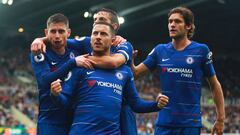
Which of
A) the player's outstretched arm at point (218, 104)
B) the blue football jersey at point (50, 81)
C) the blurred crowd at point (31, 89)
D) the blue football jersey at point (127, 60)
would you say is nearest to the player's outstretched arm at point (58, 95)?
the blue football jersey at point (50, 81)

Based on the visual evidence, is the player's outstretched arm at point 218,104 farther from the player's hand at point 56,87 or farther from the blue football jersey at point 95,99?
the player's hand at point 56,87

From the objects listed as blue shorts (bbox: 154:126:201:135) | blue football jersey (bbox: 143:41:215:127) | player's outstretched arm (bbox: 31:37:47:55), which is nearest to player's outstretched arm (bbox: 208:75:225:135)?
blue football jersey (bbox: 143:41:215:127)

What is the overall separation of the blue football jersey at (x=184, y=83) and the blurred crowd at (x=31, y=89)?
1398cm

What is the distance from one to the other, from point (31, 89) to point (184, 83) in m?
21.6

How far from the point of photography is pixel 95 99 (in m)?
4.22

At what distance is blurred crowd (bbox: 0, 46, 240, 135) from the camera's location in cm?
2239

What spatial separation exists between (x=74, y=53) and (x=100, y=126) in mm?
1102

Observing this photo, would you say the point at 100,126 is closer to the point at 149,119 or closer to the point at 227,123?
the point at 149,119

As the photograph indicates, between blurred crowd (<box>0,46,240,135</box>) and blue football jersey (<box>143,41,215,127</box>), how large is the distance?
45.9 feet

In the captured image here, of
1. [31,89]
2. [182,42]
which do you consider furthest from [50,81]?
[31,89]

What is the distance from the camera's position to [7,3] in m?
24.3

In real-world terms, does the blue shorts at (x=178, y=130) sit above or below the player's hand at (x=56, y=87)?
below

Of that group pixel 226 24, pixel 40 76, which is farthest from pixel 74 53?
pixel 226 24

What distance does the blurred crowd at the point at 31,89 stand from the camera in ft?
73.5
